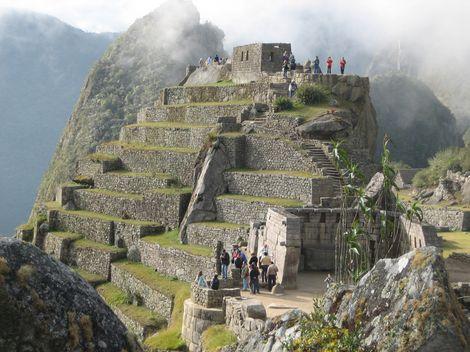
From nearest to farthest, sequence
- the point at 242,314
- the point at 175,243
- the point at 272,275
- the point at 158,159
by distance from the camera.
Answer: the point at 242,314, the point at 272,275, the point at 175,243, the point at 158,159

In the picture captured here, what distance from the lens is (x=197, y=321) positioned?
19.2 meters

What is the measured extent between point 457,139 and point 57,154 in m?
48.7

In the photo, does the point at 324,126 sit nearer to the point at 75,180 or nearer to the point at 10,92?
the point at 75,180

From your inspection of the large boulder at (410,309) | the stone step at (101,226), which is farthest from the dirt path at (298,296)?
the stone step at (101,226)

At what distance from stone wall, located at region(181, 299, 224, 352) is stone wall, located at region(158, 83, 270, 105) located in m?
16.3

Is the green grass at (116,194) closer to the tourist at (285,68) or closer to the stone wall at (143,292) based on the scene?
the stone wall at (143,292)

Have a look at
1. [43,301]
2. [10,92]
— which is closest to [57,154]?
[10,92]

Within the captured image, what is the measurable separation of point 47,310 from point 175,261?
23558 mm

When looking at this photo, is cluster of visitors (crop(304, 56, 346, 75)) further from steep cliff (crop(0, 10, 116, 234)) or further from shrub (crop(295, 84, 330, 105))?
steep cliff (crop(0, 10, 116, 234))

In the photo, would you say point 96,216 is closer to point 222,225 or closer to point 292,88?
point 222,225

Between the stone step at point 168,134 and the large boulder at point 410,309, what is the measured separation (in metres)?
24.9

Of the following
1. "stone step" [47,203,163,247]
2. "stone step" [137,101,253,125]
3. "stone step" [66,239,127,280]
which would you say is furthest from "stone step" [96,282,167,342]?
"stone step" [137,101,253,125]

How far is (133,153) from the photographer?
38000 mm

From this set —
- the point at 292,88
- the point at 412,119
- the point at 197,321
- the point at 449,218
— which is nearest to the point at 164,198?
the point at 292,88
